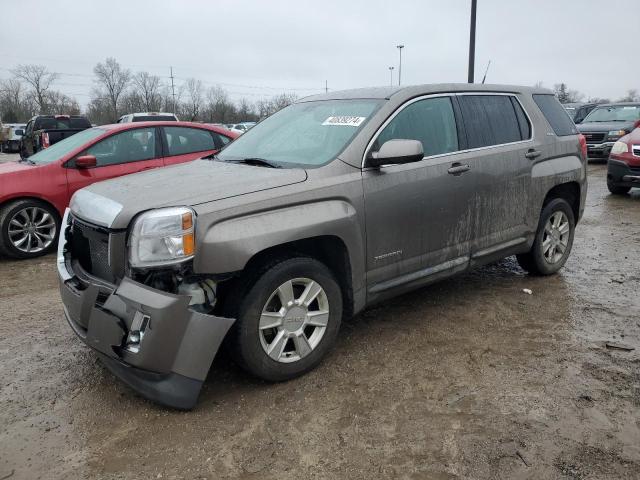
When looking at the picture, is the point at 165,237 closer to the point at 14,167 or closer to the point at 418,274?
the point at 418,274

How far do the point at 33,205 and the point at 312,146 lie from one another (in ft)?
14.1

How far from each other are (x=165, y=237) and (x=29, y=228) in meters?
4.48

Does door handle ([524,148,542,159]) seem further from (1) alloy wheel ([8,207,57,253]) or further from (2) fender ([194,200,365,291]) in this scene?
(1) alloy wheel ([8,207,57,253])

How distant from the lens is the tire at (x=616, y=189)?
1007 centimetres

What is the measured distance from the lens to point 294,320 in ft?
10.3

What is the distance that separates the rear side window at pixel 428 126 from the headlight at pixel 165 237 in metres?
1.46

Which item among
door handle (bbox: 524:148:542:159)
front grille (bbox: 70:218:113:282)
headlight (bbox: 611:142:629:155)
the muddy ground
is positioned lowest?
the muddy ground

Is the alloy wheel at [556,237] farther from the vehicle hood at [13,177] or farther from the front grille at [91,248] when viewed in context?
the vehicle hood at [13,177]

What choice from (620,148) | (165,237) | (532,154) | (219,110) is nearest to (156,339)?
(165,237)

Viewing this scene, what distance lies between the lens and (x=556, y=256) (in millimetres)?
5195

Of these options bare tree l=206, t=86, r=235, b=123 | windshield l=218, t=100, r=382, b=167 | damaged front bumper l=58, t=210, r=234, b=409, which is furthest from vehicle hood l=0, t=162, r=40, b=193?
bare tree l=206, t=86, r=235, b=123

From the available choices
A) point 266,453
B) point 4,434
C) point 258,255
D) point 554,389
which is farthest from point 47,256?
point 554,389

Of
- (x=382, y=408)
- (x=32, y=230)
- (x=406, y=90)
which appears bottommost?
(x=382, y=408)

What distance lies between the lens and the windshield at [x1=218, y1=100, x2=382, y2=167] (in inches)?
138
